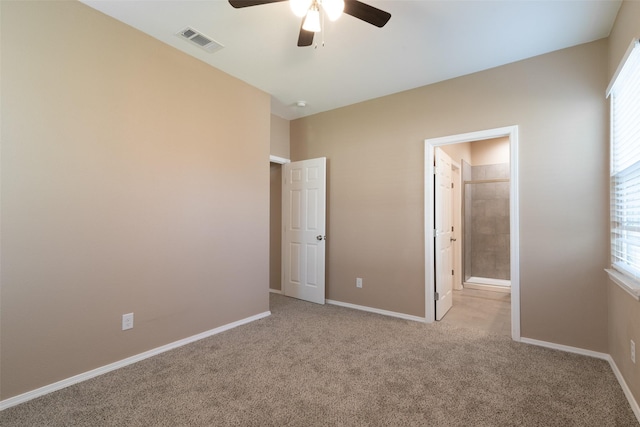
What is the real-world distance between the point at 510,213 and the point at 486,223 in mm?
3016

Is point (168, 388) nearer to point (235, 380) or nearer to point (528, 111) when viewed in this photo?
point (235, 380)

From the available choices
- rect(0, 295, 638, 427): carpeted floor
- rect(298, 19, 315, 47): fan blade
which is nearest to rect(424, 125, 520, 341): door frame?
rect(0, 295, 638, 427): carpeted floor

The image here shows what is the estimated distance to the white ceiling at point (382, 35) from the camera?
2217 mm

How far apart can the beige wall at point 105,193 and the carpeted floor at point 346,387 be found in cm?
32

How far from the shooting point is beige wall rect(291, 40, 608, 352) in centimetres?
259

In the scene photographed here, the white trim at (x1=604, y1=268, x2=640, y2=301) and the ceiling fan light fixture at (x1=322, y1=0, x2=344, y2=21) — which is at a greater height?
the ceiling fan light fixture at (x1=322, y1=0, x2=344, y2=21)

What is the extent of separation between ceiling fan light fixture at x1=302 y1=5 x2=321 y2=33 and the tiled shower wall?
168 inches

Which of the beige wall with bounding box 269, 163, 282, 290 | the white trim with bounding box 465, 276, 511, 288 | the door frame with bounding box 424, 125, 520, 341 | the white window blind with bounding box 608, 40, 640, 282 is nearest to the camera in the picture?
the white window blind with bounding box 608, 40, 640, 282

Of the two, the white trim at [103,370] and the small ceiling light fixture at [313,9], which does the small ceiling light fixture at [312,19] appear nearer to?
the small ceiling light fixture at [313,9]

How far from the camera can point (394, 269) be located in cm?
368

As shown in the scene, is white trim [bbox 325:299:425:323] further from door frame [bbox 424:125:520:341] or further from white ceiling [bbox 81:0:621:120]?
white ceiling [bbox 81:0:621:120]

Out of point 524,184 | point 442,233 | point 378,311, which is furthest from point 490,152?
point 378,311

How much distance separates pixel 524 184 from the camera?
2.87 m

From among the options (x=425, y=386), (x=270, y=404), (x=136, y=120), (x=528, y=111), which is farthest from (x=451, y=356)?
(x=136, y=120)
